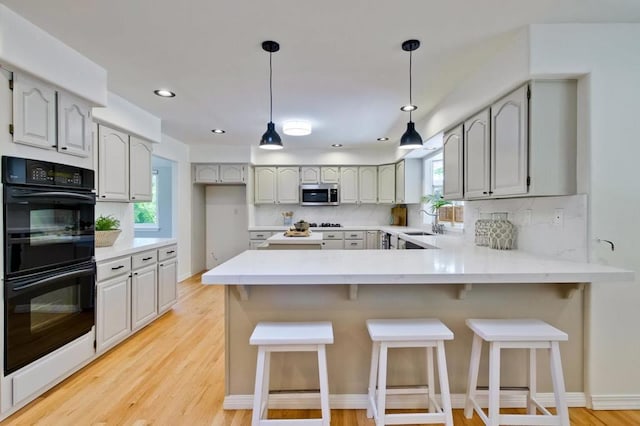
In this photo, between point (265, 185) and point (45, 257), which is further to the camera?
point (265, 185)

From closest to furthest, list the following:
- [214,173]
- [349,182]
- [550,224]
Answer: [550,224], [214,173], [349,182]

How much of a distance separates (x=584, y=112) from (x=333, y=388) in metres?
2.31

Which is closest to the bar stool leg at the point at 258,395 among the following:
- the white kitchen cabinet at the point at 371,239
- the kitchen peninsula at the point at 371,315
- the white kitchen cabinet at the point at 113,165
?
the kitchen peninsula at the point at 371,315

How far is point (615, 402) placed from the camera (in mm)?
1882

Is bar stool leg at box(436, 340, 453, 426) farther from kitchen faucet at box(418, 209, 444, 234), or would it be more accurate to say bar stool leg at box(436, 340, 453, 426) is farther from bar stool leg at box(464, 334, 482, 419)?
kitchen faucet at box(418, 209, 444, 234)

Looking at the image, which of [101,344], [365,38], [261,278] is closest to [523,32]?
[365,38]

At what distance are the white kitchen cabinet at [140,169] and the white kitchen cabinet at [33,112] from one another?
133 cm

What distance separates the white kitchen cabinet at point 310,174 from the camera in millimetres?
5918

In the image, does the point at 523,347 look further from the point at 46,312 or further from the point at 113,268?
the point at 113,268

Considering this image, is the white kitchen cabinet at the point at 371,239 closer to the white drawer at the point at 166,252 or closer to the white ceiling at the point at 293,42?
the white ceiling at the point at 293,42

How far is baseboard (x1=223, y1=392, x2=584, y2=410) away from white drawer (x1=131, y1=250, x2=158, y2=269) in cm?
171

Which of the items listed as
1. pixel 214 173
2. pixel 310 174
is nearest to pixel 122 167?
pixel 214 173

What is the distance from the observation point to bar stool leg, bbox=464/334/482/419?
5.74 feet

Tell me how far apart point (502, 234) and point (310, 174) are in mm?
3870
